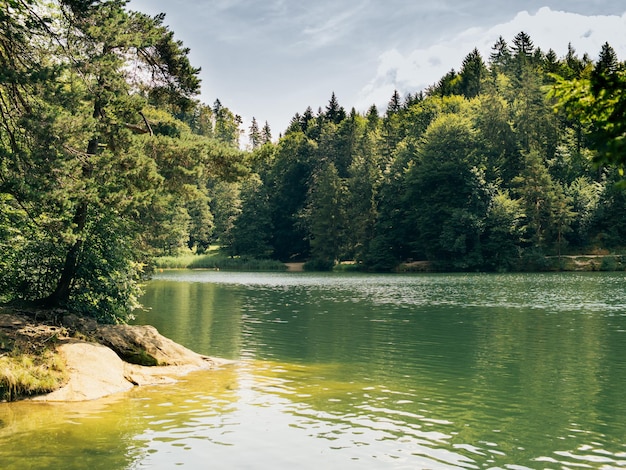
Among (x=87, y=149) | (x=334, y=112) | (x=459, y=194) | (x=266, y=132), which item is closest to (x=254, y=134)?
(x=266, y=132)

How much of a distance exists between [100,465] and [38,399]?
168 inches

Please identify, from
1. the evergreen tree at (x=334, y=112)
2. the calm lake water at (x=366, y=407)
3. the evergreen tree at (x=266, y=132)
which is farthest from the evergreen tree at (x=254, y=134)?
the calm lake water at (x=366, y=407)

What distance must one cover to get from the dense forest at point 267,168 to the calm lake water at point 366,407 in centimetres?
457

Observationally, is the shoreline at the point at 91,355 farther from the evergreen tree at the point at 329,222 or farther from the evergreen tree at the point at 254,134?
the evergreen tree at the point at 254,134

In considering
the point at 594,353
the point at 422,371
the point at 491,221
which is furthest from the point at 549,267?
the point at 422,371

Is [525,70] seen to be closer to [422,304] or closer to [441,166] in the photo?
[441,166]

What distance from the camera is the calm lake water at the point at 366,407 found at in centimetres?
855

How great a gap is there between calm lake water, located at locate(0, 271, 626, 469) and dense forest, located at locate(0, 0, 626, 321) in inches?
180

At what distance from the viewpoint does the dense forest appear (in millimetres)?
11844

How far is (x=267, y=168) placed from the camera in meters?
116

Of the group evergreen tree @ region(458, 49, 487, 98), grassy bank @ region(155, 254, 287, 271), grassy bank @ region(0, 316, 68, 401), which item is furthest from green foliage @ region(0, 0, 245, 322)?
evergreen tree @ region(458, 49, 487, 98)

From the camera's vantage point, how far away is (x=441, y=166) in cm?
7238

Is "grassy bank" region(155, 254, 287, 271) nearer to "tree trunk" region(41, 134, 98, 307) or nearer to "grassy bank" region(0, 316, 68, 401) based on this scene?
"tree trunk" region(41, 134, 98, 307)

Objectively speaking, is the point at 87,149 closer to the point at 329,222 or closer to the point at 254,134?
the point at 329,222
